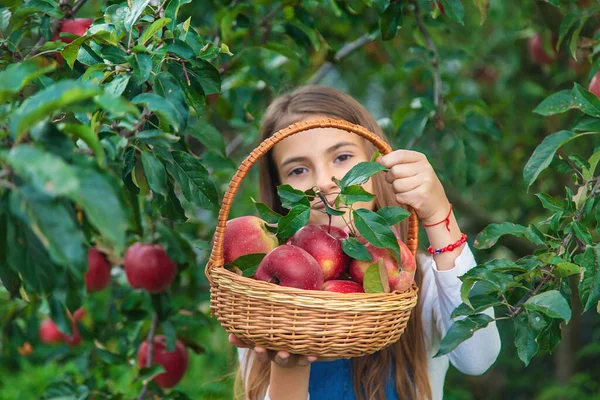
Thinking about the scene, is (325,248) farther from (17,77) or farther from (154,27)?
(17,77)

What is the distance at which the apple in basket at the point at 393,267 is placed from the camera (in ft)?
3.28

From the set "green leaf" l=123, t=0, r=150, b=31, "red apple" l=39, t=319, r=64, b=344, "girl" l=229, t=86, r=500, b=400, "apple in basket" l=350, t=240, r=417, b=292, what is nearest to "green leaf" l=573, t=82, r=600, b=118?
"girl" l=229, t=86, r=500, b=400

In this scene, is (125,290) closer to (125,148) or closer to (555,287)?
(125,148)

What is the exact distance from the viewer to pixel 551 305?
2.87ft

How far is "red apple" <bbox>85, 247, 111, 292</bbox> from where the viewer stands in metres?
1.60

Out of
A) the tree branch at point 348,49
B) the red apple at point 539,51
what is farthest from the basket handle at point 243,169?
the red apple at point 539,51

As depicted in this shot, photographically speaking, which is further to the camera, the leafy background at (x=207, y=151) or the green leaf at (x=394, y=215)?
the green leaf at (x=394, y=215)

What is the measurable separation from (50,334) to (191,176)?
173 centimetres

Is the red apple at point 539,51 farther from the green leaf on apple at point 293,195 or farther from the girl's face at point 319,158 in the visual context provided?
the green leaf on apple at point 293,195

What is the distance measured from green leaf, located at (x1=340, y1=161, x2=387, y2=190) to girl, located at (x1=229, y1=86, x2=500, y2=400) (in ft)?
0.30

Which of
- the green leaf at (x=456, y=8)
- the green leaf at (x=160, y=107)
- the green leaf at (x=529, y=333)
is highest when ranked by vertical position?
the green leaf at (x=160, y=107)

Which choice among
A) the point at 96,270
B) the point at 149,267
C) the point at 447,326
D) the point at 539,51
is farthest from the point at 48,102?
the point at 539,51

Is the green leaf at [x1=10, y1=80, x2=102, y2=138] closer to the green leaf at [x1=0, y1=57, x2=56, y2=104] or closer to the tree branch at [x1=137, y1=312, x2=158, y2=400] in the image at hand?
the green leaf at [x1=0, y1=57, x2=56, y2=104]

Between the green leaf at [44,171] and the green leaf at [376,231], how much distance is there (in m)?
0.47
